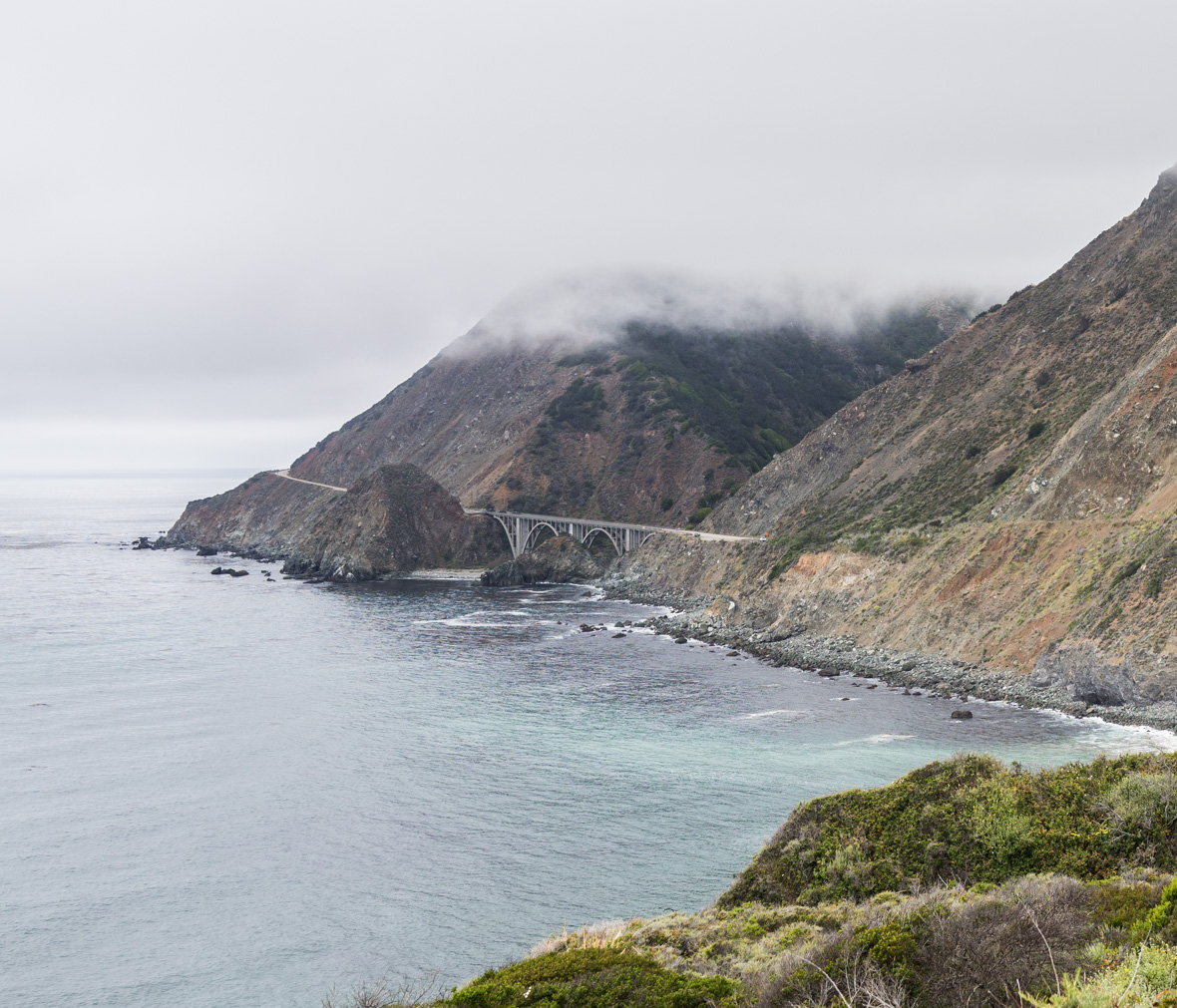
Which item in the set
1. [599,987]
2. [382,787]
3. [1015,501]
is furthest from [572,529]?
[599,987]

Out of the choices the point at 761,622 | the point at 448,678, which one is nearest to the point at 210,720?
the point at 448,678

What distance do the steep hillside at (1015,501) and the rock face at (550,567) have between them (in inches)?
536

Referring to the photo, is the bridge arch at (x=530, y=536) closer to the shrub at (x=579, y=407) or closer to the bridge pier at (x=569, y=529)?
the bridge pier at (x=569, y=529)

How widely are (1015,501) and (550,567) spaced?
2802 inches

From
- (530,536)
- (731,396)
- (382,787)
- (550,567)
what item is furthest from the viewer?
(731,396)

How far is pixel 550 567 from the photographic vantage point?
134m

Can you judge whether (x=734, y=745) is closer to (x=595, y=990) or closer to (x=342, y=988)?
(x=342, y=988)

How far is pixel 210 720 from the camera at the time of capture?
2393 inches

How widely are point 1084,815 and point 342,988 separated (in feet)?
75.2

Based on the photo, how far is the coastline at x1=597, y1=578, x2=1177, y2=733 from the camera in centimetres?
5338

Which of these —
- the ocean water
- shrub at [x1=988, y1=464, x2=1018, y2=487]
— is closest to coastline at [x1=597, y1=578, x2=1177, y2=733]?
the ocean water

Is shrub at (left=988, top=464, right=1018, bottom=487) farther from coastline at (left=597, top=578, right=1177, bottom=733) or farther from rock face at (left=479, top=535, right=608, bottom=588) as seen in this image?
rock face at (left=479, top=535, right=608, bottom=588)

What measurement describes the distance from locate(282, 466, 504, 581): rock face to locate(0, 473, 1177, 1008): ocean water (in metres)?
53.3

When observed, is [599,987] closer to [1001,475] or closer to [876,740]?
→ [876,740]
